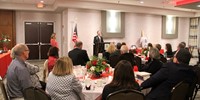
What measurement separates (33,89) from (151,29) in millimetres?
10580

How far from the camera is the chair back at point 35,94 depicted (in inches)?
93.0

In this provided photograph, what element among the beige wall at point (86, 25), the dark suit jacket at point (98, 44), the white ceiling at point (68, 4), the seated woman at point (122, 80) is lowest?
the seated woman at point (122, 80)

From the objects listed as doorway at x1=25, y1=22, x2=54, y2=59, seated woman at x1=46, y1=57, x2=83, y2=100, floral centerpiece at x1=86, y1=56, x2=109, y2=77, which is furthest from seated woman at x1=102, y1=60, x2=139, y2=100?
doorway at x1=25, y1=22, x2=54, y2=59

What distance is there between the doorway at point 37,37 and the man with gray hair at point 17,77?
29.4 ft

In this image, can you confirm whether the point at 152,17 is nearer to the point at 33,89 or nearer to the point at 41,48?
the point at 41,48

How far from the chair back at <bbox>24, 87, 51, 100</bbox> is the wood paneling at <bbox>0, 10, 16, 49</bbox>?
9.65 m

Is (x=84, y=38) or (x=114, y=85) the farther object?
(x=84, y=38)

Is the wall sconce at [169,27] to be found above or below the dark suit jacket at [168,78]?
above

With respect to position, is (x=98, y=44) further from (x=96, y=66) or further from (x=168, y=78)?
(x=168, y=78)

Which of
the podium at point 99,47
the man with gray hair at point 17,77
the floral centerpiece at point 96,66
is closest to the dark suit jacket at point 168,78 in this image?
the floral centerpiece at point 96,66

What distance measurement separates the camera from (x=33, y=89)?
8.06 ft

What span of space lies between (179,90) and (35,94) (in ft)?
6.08

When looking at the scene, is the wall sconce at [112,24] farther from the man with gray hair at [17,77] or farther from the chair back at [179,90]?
the chair back at [179,90]

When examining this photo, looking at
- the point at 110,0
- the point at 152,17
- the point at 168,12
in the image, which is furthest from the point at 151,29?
the point at 110,0
